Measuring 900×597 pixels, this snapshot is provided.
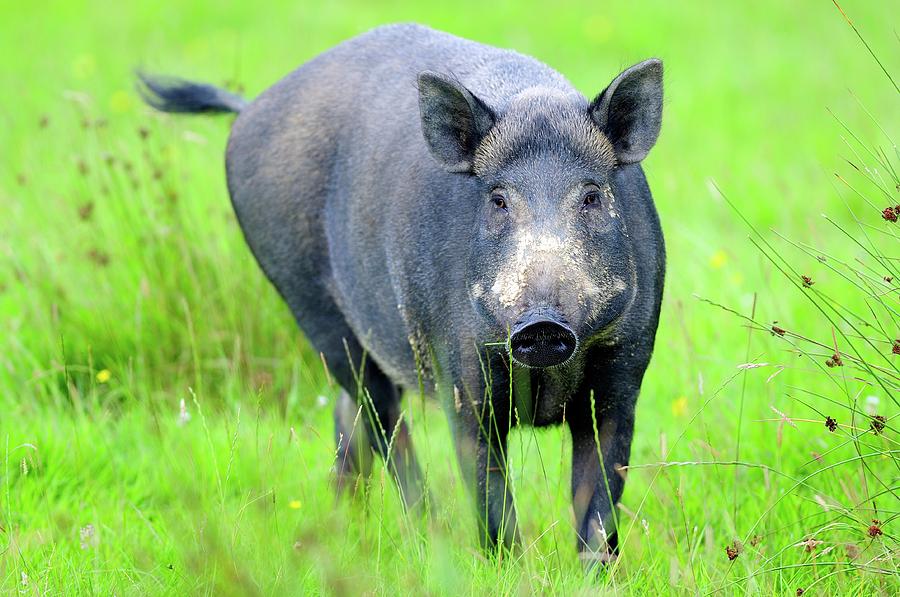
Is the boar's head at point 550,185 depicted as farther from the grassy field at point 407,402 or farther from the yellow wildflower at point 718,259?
the yellow wildflower at point 718,259

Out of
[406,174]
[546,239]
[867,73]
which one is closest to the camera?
[546,239]

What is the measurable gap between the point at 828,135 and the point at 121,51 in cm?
652

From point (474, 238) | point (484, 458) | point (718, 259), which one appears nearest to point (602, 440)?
point (484, 458)

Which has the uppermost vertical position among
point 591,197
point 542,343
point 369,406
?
point 591,197

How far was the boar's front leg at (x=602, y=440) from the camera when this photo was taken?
362 centimetres

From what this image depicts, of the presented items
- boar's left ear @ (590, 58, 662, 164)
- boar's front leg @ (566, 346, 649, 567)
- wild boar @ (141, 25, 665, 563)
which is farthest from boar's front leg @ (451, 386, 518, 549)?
boar's left ear @ (590, 58, 662, 164)

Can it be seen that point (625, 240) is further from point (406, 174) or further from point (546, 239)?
point (406, 174)

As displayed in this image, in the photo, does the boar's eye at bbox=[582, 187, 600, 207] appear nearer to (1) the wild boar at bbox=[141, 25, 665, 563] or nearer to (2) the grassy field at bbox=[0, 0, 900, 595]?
(1) the wild boar at bbox=[141, 25, 665, 563]

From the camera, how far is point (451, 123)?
A: 3.58m

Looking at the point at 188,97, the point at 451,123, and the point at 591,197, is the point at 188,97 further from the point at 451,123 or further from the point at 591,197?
the point at 591,197

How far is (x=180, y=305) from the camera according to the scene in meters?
5.47

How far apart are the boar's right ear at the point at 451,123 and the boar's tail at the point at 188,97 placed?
182 cm

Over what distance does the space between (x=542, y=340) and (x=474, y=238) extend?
674 mm

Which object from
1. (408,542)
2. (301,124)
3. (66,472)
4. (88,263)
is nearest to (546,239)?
(408,542)
